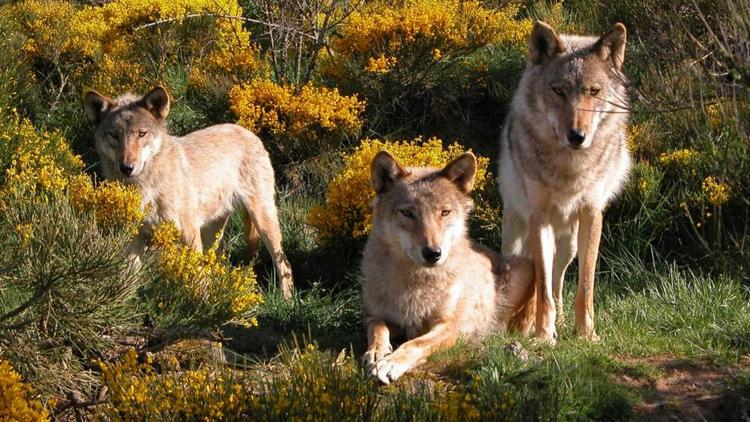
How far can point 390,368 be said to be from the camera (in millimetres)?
6242

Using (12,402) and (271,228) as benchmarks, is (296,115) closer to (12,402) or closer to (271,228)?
(271,228)

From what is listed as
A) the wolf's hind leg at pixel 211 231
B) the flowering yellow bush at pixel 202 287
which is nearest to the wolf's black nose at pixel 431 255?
the flowering yellow bush at pixel 202 287

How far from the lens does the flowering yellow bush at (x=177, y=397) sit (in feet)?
17.4

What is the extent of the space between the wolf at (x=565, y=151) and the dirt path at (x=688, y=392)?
28.0 inches

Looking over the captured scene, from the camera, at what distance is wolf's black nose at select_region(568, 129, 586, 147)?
6.98 meters

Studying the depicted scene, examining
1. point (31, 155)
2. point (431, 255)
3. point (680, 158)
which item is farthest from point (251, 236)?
point (680, 158)

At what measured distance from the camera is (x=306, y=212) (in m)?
10.2

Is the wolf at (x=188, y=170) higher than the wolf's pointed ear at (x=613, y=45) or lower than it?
lower

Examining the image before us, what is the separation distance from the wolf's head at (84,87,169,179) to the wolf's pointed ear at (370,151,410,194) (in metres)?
2.35

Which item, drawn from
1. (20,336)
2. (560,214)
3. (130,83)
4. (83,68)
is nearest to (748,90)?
(560,214)

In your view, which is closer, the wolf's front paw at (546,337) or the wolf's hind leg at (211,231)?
the wolf's front paw at (546,337)

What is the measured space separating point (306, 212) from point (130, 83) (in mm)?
2659

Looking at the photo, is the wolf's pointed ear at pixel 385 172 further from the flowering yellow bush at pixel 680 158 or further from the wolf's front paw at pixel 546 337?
the flowering yellow bush at pixel 680 158

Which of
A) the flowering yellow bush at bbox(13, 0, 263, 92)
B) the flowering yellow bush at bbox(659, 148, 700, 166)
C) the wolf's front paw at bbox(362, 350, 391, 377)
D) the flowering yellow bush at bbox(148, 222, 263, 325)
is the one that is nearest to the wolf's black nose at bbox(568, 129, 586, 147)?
the wolf's front paw at bbox(362, 350, 391, 377)
